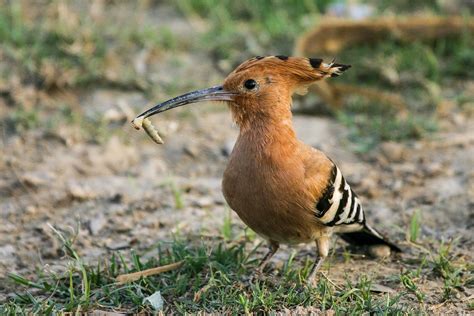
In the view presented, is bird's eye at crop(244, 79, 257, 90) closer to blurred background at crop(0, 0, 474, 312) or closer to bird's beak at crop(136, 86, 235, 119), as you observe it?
bird's beak at crop(136, 86, 235, 119)

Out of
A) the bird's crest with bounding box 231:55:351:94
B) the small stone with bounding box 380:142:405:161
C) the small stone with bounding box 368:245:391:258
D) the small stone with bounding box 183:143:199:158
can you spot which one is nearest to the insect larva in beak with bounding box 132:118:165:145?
the bird's crest with bounding box 231:55:351:94

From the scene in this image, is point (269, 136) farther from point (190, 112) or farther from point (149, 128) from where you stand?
point (190, 112)

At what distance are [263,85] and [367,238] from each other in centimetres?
93

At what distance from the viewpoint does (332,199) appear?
3.31 metres

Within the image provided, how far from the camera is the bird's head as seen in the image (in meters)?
3.33

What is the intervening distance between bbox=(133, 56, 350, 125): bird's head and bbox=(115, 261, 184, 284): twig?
25.4 inches

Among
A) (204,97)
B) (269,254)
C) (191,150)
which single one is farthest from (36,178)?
(269,254)

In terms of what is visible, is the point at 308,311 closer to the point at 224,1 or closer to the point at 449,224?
the point at 449,224

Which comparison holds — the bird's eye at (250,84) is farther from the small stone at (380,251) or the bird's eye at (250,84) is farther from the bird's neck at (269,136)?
the small stone at (380,251)

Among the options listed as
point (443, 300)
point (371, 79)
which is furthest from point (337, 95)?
point (443, 300)

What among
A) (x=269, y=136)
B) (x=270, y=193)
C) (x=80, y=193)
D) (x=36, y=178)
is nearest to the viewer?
(x=270, y=193)

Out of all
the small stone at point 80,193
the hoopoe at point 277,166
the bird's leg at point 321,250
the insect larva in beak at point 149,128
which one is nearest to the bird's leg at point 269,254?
the hoopoe at point 277,166

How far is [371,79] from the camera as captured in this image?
5.72 metres

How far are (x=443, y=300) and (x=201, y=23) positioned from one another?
358 centimetres
